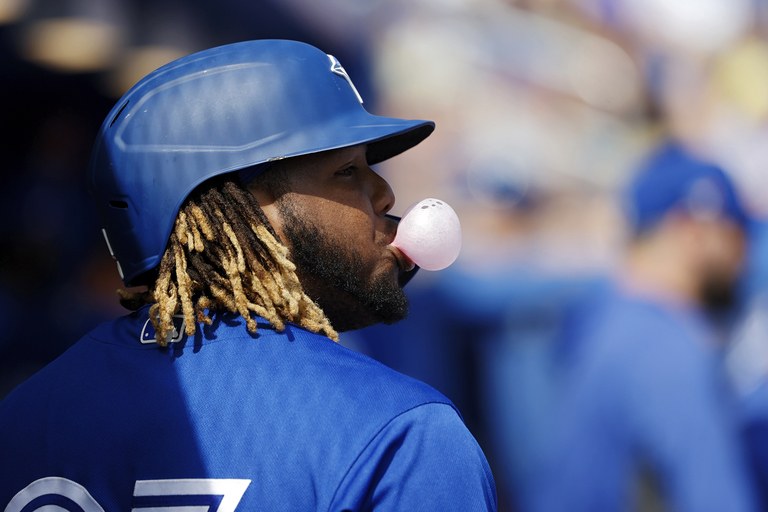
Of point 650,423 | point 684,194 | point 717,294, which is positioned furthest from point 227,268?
point 717,294

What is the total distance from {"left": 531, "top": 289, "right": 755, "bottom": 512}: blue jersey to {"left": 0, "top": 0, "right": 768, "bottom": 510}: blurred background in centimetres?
142

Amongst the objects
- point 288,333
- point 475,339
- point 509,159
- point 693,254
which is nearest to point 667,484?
point 693,254

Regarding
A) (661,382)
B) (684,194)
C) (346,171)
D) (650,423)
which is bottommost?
(650,423)

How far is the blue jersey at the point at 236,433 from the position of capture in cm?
141

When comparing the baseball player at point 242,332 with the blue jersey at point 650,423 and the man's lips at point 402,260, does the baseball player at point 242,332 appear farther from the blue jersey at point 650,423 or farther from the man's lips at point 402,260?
the blue jersey at point 650,423

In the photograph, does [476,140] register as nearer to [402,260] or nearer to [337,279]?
[402,260]

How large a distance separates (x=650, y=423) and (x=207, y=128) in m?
2.91

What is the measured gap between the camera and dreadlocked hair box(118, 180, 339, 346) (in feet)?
5.33

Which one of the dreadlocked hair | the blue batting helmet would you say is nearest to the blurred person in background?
the blue batting helmet

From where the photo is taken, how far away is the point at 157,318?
161 cm

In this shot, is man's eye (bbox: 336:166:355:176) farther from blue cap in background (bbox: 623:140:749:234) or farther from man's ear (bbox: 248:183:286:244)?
blue cap in background (bbox: 623:140:749:234)

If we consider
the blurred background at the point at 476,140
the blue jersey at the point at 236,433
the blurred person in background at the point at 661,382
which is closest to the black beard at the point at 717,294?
the blurred person in background at the point at 661,382

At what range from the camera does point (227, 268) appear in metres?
1.65

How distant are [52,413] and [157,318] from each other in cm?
21
